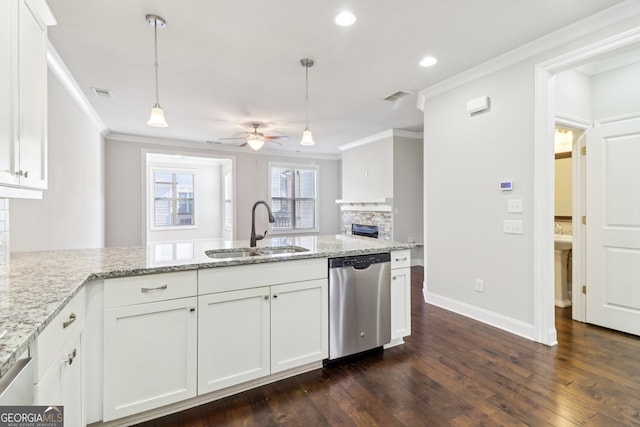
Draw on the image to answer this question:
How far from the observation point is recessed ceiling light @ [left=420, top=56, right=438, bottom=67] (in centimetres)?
296

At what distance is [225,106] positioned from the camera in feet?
14.0

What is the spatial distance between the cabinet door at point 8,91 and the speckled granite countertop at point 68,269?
1.62 ft

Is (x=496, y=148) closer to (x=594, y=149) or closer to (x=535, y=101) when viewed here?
(x=535, y=101)

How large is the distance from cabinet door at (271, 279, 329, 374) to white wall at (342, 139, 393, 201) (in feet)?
13.0

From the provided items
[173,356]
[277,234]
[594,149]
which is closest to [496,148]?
[594,149]

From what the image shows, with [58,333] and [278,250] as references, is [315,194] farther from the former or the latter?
[58,333]

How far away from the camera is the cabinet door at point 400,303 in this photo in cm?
260

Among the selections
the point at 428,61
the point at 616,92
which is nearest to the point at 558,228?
the point at 616,92

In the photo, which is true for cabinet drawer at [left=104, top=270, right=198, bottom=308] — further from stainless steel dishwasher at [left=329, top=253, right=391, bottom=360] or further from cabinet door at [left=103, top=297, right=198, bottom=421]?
stainless steel dishwasher at [left=329, top=253, right=391, bottom=360]

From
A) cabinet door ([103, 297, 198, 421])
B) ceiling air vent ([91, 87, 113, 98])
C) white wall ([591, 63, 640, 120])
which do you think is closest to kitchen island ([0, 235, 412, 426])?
cabinet door ([103, 297, 198, 421])

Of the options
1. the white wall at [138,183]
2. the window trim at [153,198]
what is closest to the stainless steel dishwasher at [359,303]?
the white wall at [138,183]

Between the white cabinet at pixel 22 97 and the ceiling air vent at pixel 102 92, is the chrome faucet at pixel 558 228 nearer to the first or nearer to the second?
the white cabinet at pixel 22 97

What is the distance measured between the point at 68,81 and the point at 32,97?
86.1 inches

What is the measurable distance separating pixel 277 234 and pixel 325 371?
18.4 ft
